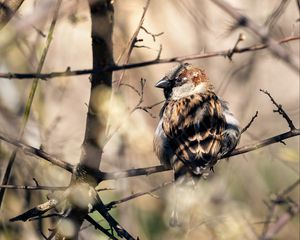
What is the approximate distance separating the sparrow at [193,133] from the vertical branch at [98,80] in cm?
129

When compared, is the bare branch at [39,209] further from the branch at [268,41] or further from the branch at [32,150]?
the branch at [268,41]

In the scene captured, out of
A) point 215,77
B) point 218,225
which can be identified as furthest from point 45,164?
point 215,77

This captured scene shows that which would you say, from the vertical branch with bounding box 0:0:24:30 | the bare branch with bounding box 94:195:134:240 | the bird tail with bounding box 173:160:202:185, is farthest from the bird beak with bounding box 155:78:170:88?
the bare branch with bounding box 94:195:134:240

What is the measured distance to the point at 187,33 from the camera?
8625 millimetres

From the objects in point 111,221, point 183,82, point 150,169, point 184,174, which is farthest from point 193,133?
point 111,221

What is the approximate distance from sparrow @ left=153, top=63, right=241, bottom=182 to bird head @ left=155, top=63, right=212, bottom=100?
0.04 ft

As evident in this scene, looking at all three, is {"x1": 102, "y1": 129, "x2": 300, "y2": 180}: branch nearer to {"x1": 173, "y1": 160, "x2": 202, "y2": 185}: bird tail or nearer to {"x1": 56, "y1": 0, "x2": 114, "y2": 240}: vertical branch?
{"x1": 56, "y1": 0, "x2": 114, "y2": 240}: vertical branch

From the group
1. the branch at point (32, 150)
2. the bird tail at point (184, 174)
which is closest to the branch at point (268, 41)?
the branch at point (32, 150)

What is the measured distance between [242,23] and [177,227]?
250cm

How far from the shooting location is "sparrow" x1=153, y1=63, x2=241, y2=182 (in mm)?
3980

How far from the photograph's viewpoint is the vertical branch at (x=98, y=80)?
2.46 meters

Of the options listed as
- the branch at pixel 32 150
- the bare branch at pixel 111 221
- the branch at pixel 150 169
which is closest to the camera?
the branch at pixel 32 150

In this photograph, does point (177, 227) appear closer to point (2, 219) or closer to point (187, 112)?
point (187, 112)

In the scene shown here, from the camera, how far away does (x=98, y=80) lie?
2.63 m
